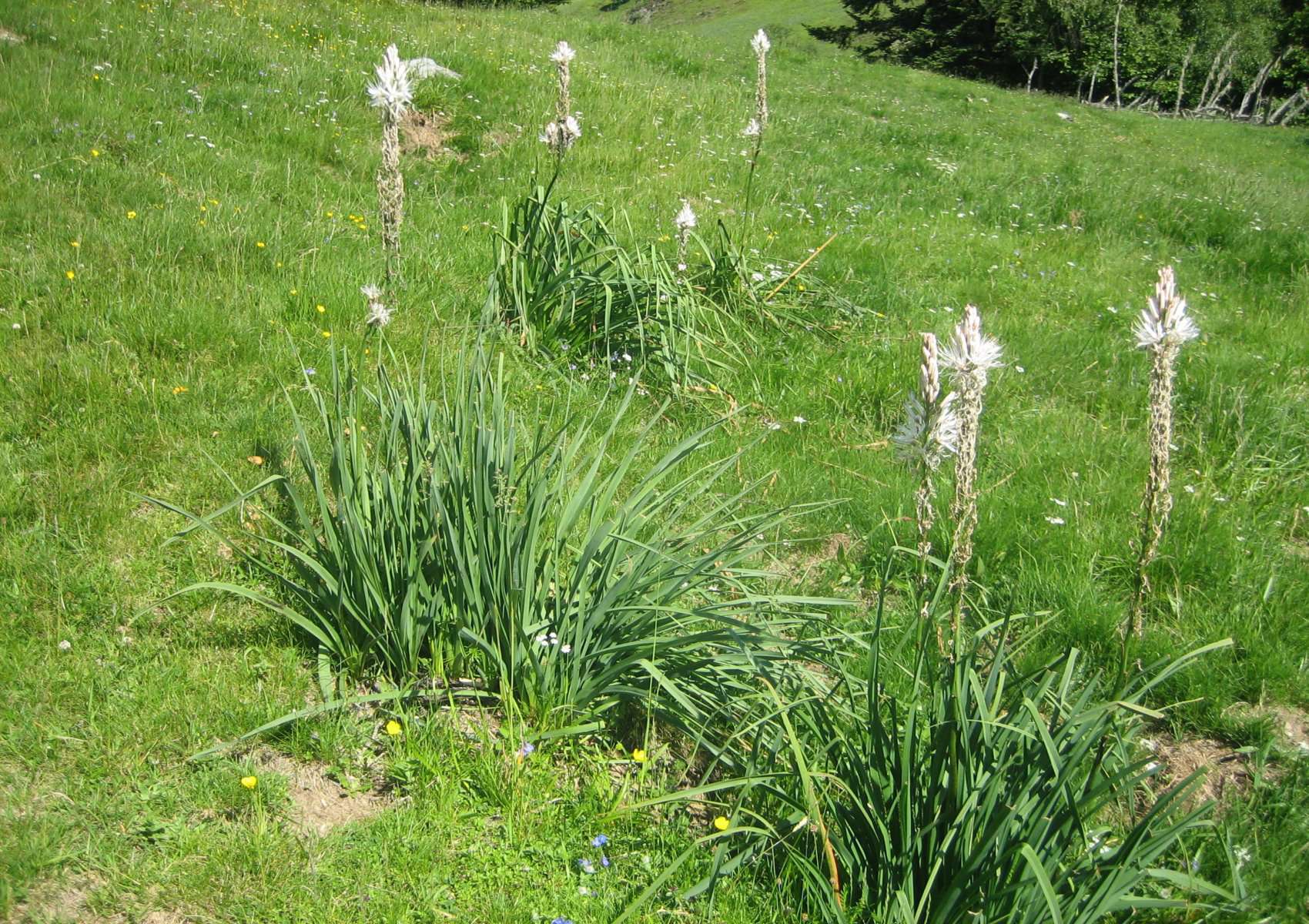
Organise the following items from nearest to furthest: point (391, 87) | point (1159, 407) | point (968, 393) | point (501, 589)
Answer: point (1159, 407), point (968, 393), point (501, 589), point (391, 87)

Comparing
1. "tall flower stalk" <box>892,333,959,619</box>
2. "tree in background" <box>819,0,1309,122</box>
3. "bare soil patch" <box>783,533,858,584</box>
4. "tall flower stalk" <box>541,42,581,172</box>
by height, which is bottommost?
"bare soil patch" <box>783,533,858,584</box>

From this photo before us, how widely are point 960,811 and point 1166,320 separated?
124 cm

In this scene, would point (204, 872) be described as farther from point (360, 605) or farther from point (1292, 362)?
point (1292, 362)

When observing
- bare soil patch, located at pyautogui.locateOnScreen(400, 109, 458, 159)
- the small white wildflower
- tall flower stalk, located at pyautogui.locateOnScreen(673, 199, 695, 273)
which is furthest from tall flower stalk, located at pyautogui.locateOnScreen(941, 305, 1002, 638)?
the small white wildflower

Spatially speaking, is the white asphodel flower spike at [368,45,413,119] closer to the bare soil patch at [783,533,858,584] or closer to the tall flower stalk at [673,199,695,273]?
the tall flower stalk at [673,199,695,273]

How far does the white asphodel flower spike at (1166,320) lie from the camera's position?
2020mm

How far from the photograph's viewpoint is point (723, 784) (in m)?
2.60

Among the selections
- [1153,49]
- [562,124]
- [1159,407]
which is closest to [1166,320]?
[1159,407]

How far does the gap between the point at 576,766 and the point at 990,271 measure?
6.63 m

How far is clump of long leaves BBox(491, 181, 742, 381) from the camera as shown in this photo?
555 cm

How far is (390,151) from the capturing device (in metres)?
3.27

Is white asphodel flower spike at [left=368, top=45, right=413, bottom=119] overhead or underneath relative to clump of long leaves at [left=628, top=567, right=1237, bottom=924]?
overhead

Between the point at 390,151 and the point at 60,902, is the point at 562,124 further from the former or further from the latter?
the point at 60,902

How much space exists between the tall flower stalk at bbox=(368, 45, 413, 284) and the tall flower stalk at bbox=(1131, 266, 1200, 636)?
7.79 ft
